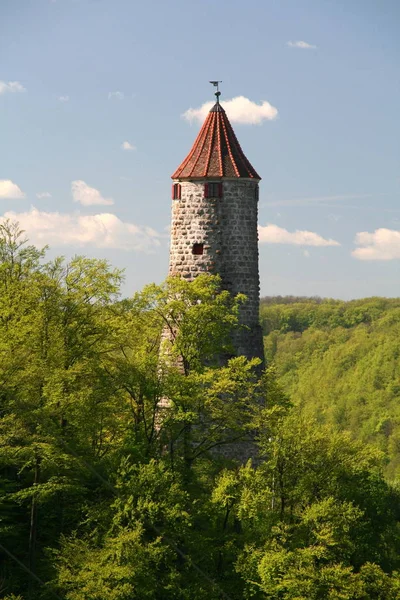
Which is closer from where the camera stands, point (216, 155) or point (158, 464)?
point (158, 464)

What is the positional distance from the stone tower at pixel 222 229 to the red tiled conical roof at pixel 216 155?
0.12 ft

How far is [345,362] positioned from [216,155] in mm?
76727

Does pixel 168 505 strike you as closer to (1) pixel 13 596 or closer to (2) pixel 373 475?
(1) pixel 13 596

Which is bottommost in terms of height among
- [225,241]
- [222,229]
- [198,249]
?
[198,249]

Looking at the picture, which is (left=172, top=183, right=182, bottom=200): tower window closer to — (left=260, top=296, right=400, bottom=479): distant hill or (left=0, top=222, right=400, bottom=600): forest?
(left=0, top=222, right=400, bottom=600): forest

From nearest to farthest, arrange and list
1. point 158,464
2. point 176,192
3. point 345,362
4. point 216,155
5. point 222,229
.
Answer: point 158,464 → point 222,229 → point 176,192 → point 216,155 → point 345,362

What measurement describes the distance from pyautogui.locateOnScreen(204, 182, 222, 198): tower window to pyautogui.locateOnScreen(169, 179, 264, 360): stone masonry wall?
0.13 m

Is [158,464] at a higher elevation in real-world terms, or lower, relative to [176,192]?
lower

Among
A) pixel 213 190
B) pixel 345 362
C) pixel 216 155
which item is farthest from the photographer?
pixel 345 362

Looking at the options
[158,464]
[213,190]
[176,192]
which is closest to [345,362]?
[176,192]

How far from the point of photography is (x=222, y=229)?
40312mm

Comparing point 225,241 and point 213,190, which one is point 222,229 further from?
point 213,190

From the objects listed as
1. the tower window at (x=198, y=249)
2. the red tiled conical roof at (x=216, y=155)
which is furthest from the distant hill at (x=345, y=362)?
the tower window at (x=198, y=249)

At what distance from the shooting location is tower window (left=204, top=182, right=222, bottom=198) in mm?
40406
